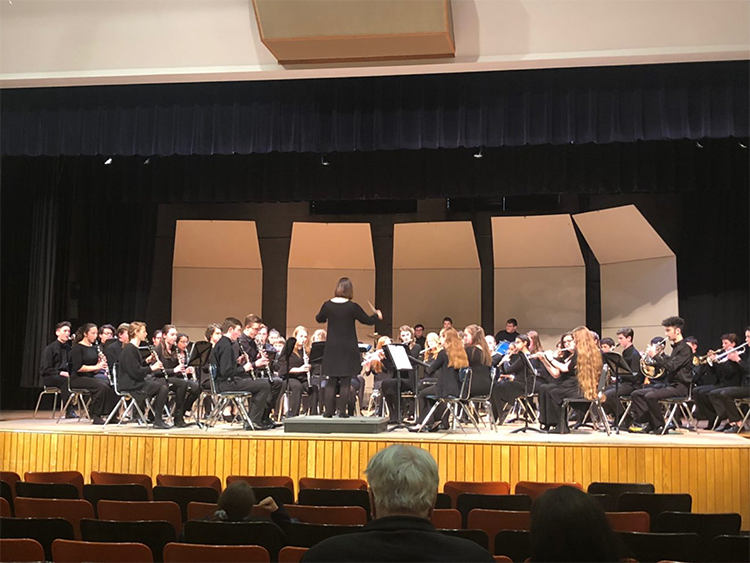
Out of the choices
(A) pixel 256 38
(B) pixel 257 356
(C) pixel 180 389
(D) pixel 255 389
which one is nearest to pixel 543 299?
(B) pixel 257 356

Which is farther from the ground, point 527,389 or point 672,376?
point 672,376

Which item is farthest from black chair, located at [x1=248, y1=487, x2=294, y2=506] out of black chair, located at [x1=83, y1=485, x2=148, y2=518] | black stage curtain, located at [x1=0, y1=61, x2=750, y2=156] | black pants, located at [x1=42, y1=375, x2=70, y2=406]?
black pants, located at [x1=42, y1=375, x2=70, y2=406]

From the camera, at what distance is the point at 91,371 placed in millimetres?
10234

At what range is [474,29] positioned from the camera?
7.96 meters

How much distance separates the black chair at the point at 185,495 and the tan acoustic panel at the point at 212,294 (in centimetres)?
1108

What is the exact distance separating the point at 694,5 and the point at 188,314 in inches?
433

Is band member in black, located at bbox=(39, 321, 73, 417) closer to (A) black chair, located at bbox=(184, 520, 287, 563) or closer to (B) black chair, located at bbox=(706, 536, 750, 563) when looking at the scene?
(A) black chair, located at bbox=(184, 520, 287, 563)

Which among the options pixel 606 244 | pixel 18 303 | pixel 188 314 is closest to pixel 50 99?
pixel 18 303

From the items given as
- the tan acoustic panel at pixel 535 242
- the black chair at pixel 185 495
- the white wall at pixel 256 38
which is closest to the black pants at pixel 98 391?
the white wall at pixel 256 38

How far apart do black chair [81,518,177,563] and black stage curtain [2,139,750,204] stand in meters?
8.38

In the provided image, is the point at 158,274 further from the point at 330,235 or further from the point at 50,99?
the point at 50,99

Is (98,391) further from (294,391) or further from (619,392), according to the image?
(619,392)

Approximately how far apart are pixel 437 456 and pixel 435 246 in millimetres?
8451

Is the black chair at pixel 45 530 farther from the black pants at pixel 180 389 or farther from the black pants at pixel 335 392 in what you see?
the black pants at pixel 180 389
